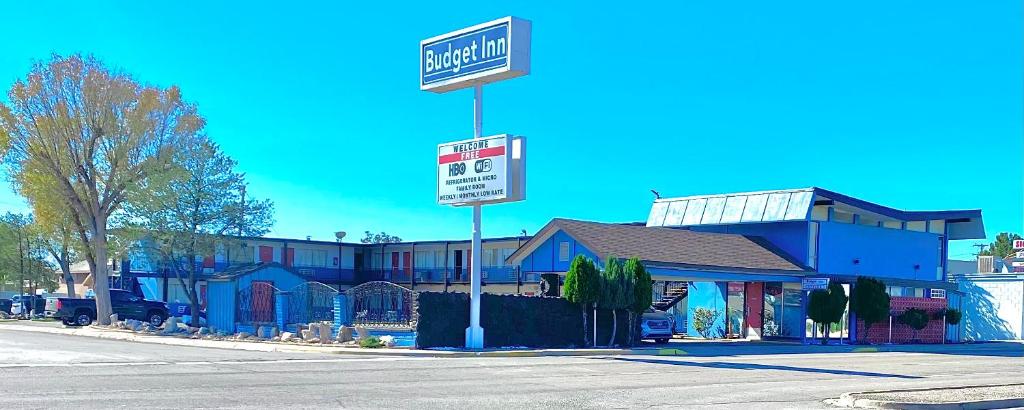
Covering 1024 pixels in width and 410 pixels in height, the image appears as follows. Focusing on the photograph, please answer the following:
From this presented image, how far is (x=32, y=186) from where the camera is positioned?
37.8 meters

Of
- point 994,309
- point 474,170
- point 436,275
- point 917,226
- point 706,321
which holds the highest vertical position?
point 474,170

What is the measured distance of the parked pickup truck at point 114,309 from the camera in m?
41.8

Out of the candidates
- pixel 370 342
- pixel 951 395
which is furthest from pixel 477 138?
pixel 951 395

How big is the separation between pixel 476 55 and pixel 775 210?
59.7ft

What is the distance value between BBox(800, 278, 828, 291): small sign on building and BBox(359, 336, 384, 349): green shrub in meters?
16.9

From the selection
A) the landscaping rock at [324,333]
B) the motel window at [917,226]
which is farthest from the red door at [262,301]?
the motel window at [917,226]

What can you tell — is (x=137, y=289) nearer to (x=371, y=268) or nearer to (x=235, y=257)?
(x=235, y=257)

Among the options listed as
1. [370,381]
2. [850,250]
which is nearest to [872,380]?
[370,381]

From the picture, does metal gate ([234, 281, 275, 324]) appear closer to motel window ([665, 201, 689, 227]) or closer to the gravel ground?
motel window ([665, 201, 689, 227])

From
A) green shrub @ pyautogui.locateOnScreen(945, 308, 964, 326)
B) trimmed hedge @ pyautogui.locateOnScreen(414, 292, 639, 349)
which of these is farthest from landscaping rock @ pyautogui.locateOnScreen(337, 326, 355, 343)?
green shrub @ pyautogui.locateOnScreen(945, 308, 964, 326)

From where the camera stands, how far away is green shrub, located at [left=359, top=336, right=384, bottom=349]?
27122 mm

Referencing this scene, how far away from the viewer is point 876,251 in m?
42.0

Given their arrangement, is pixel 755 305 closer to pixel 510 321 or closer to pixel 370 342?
pixel 510 321

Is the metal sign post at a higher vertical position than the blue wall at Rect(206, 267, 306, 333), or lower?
higher
